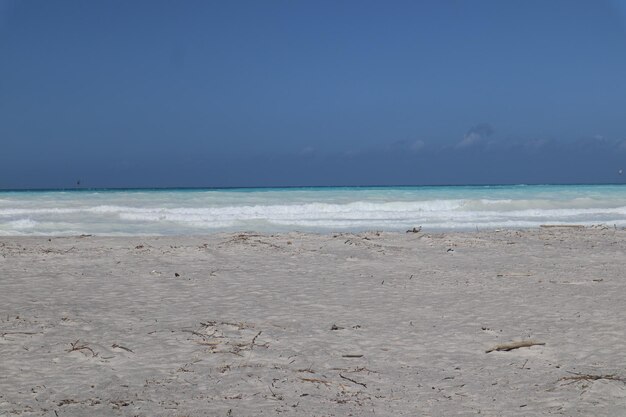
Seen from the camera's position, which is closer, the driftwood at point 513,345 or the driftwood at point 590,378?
the driftwood at point 590,378

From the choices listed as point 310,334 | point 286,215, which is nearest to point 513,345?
point 310,334

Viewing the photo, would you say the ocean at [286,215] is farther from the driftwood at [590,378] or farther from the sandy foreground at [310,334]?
the driftwood at [590,378]

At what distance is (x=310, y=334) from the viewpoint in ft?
15.9

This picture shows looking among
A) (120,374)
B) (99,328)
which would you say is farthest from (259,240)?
(120,374)

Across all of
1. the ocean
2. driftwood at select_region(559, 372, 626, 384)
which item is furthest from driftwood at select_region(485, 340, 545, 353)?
the ocean

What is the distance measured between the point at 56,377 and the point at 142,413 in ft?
2.81

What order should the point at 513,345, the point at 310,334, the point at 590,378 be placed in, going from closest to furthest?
the point at 590,378
the point at 513,345
the point at 310,334

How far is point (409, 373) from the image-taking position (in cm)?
395

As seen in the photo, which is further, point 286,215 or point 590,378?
point 286,215

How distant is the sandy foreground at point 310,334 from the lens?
3.52 m

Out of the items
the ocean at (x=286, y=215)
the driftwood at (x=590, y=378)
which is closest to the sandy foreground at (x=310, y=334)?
the driftwood at (x=590, y=378)

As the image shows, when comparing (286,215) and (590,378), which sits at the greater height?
(286,215)

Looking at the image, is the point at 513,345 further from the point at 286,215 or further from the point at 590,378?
the point at 286,215

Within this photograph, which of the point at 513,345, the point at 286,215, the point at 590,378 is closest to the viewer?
the point at 590,378
